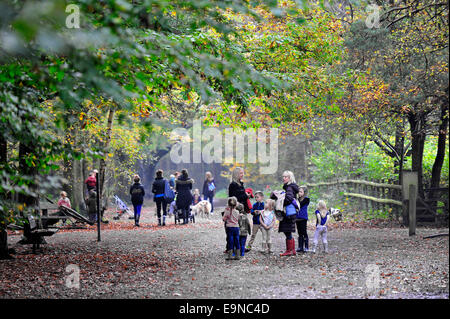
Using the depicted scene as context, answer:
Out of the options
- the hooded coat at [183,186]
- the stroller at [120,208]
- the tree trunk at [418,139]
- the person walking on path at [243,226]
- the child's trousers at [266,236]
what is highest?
the tree trunk at [418,139]

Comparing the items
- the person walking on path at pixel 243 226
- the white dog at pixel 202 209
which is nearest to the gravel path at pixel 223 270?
the person walking on path at pixel 243 226

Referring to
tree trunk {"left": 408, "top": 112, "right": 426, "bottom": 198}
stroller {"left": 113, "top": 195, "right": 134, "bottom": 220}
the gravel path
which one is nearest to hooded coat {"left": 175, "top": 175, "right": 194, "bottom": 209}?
the gravel path

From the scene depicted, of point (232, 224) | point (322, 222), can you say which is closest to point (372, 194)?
point (322, 222)

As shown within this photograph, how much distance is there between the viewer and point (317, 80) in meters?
15.3

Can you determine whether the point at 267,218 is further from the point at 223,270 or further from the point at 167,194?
the point at 167,194

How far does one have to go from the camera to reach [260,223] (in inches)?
475

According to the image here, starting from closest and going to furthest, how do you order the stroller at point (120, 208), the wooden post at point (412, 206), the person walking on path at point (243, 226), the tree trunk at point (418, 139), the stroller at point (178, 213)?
the person walking on path at point (243, 226) < the wooden post at point (412, 206) < the tree trunk at point (418, 139) < the stroller at point (178, 213) < the stroller at point (120, 208)

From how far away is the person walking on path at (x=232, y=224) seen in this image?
11016mm

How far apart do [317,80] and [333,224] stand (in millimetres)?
7254

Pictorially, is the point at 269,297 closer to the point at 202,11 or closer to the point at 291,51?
the point at 202,11

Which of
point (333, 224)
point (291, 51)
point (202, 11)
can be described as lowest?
point (333, 224)

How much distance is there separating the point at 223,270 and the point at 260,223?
2.44 metres

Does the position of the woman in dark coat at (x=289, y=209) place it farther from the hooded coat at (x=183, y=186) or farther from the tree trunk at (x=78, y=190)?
the tree trunk at (x=78, y=190)
